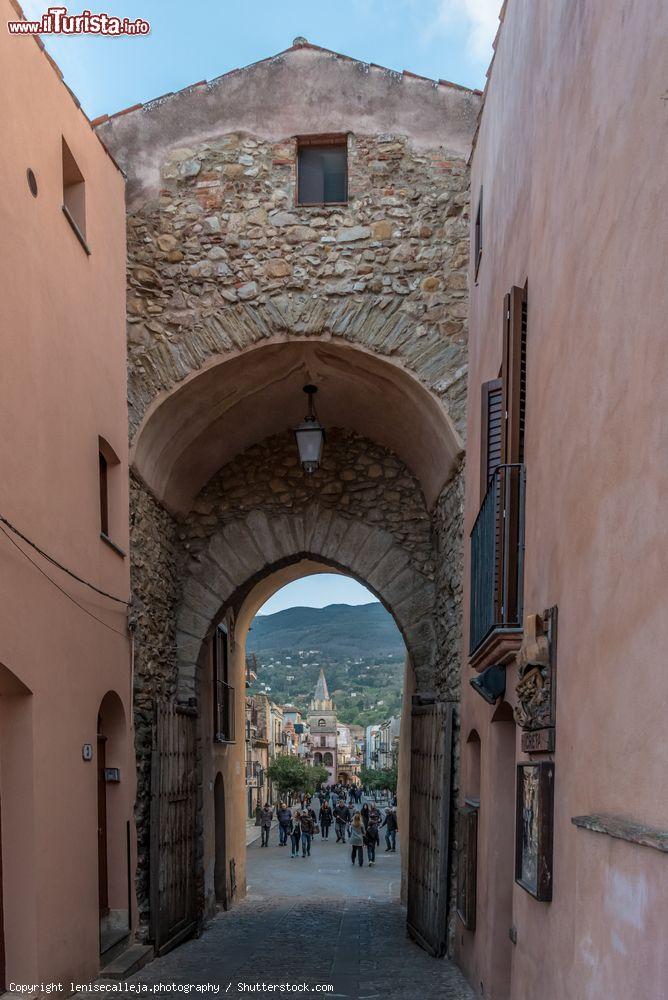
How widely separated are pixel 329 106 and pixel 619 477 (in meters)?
6.90

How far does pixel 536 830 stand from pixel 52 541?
11.4ft

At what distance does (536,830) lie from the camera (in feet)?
13.8

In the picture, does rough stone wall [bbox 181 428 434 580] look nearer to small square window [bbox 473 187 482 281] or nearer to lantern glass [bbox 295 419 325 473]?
lantern glass [bbox 295 419 325 473]

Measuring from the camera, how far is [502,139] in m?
6.54

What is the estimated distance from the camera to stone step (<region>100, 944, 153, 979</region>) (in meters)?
6.88

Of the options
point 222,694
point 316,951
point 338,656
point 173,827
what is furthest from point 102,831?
point 338,656

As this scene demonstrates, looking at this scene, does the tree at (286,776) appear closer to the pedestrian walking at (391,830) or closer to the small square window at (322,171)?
the pedestrian walking at (391,830)

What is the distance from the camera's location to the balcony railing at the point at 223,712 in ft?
40.2

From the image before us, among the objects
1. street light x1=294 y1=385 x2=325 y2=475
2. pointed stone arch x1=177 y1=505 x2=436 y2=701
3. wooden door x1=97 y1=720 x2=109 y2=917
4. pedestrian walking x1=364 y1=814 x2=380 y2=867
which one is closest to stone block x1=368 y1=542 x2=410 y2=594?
pointed stone arch x1=177 y1=505 x2=436 y2=701

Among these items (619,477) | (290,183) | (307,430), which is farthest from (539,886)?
(290,183)

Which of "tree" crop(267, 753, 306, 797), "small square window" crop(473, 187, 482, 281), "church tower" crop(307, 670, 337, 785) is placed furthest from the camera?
"church tower" crop(307, 670, 337, 785)

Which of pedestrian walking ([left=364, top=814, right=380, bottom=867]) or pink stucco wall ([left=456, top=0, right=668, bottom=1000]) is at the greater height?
pink stucco wall ([left=456, top=0, right=668, bottom=1000])

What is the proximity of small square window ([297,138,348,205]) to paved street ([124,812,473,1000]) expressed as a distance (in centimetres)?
640

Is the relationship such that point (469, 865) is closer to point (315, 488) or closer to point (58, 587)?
point (58, 587)
